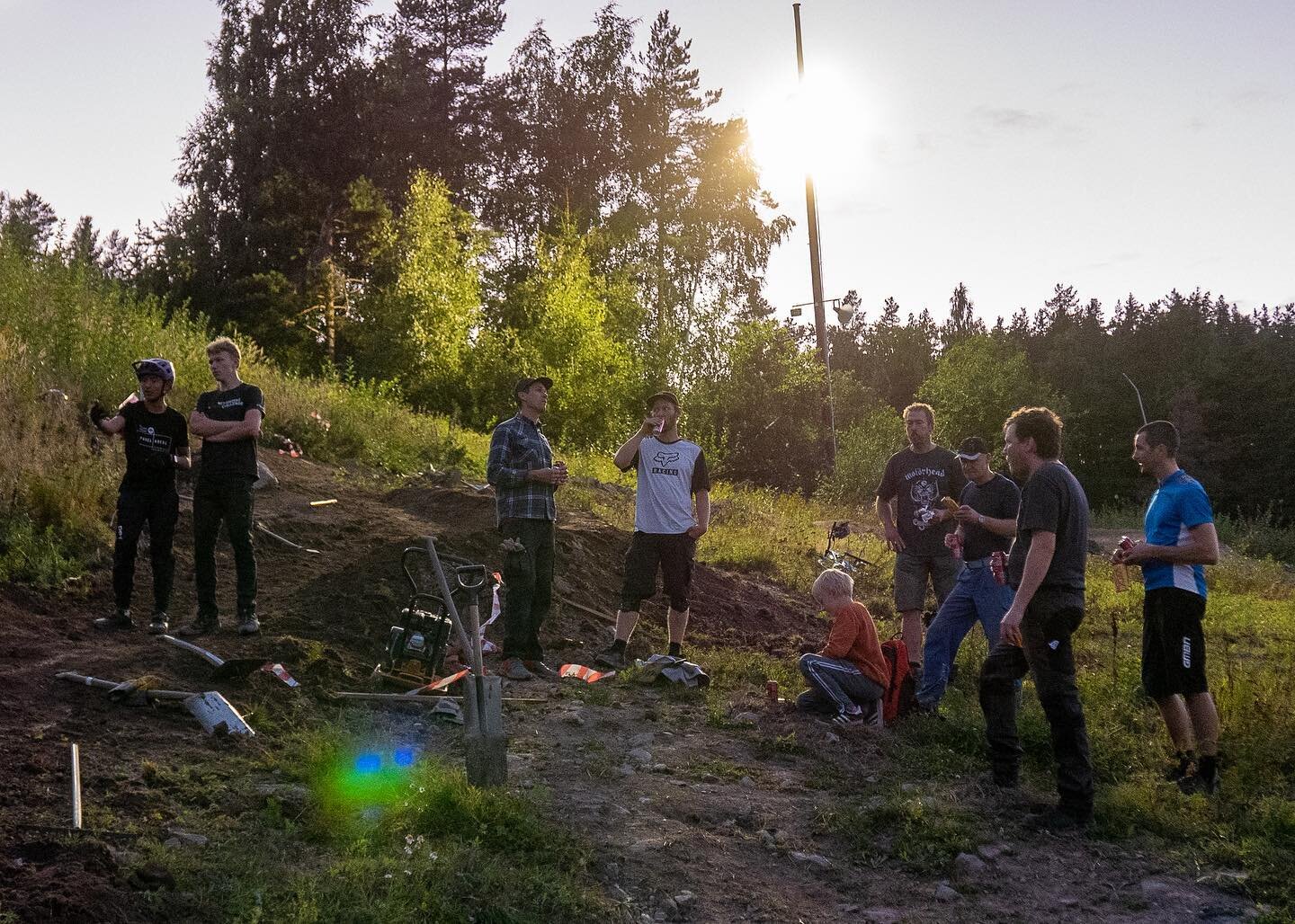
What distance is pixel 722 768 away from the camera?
19.7 feet

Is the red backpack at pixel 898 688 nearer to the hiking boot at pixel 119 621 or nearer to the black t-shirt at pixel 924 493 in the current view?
the black t-shirt at pixel 924 493

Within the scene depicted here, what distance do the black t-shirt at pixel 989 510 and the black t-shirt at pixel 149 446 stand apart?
17.6ft

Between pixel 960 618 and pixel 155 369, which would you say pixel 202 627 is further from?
pixel 960 618

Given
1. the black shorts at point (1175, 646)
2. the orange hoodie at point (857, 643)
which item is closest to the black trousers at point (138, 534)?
the orange hoodie at point (857, 643)

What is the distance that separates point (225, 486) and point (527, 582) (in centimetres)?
219

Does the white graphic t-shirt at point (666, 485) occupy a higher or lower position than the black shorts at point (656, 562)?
higher

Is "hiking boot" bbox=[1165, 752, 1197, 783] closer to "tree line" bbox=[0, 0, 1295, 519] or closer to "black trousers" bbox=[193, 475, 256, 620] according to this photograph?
"black trousers" bbox=[193, 475, 256, 620]

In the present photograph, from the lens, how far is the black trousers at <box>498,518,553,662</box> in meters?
7.71

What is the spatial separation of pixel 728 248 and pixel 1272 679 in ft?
118

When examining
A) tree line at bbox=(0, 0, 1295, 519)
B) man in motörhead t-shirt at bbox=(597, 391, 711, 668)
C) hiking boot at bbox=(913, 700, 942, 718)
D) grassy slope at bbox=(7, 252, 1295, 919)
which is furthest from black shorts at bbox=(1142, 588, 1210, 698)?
tree line at bbox=(0, 0, 1295, 519)

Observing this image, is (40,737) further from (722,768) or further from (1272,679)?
(1272,679)

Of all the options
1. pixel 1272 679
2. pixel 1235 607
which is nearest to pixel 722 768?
pixel 1272 679

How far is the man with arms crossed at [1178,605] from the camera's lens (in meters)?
5.61

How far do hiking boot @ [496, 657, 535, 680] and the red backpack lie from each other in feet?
8.27
